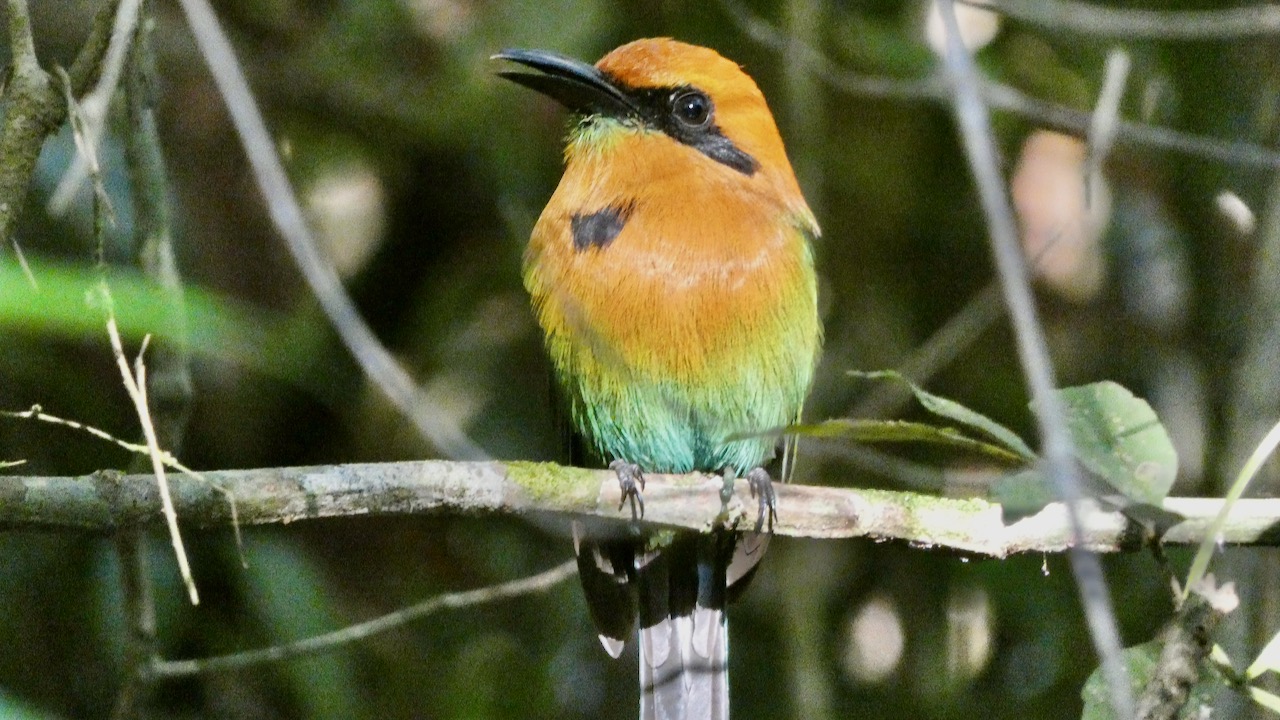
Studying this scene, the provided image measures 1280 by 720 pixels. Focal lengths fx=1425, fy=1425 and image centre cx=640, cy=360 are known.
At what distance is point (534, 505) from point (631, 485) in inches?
12.0

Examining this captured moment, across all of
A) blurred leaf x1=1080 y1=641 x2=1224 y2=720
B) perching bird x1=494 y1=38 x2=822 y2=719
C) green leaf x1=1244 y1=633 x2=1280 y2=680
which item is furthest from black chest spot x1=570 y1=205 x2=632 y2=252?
green leaf x1=1244 y1=633 x2=1280 y2=680

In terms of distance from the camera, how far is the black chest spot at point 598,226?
11.1 ft

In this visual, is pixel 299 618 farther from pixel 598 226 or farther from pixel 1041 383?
pixel 1041 383

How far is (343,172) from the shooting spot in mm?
4688

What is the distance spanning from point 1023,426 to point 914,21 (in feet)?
4.57

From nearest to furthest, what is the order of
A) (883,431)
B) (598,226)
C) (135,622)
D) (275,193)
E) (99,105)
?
(275,193) < (883,431) < (99,105) < (135,622) < (598,226)

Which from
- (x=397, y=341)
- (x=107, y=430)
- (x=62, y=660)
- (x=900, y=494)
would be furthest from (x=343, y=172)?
(x=900, y=494)

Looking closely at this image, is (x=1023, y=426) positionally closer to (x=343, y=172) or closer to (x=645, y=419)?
(x=645, y=419)

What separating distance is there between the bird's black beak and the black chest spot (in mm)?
331

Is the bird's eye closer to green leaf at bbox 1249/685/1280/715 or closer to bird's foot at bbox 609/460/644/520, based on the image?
bird's foot at bbox 609/460/644/520

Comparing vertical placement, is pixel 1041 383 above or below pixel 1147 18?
below

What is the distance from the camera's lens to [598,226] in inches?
135

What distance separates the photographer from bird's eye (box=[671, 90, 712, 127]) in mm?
3641

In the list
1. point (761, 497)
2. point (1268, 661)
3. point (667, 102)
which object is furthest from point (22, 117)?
point (1268, 661)
